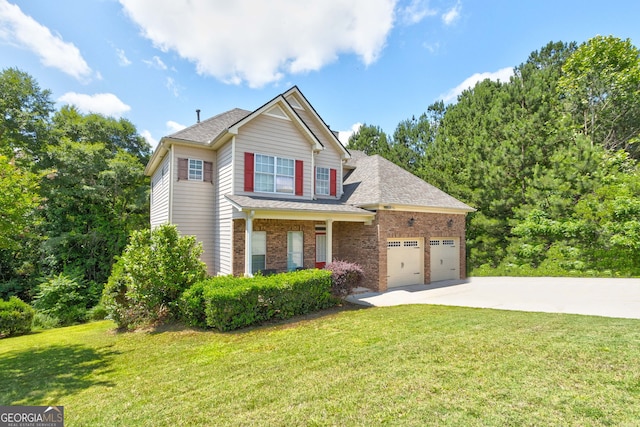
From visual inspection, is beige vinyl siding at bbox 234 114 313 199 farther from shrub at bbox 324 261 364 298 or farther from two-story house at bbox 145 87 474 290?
shrub at bbox 324 261 364 298

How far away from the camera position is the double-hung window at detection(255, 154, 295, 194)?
12.0 m

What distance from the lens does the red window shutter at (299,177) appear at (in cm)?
1280

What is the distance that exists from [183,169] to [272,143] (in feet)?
13.1

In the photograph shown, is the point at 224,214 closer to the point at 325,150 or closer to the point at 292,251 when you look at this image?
the point at 292,251

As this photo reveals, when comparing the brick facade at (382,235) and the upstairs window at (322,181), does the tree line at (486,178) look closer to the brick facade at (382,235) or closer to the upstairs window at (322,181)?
the brick facade at (382,235)

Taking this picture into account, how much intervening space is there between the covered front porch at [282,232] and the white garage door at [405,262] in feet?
5.89

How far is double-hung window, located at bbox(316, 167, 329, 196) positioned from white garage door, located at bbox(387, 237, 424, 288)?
404 cm

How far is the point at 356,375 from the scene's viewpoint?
438cm

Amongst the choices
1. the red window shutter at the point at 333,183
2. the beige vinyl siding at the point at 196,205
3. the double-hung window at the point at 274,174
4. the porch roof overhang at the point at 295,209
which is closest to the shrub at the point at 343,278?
the porch roof overhang at the point at 295,209

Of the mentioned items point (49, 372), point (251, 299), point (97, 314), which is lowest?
point (97, 314)

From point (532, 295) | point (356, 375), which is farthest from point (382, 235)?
point (356, 375)

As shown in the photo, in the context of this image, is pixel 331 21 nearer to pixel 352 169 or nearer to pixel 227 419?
pixel 352 169

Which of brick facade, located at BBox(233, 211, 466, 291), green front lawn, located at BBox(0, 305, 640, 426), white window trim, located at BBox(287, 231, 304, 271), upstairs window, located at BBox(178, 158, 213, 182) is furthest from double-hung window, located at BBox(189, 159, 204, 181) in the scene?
green front lawn, located at BBox(0, 305, 640, 426)

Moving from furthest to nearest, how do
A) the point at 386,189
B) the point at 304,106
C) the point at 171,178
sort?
the point at 304,106
the point at 386,189
the point at 171,178
